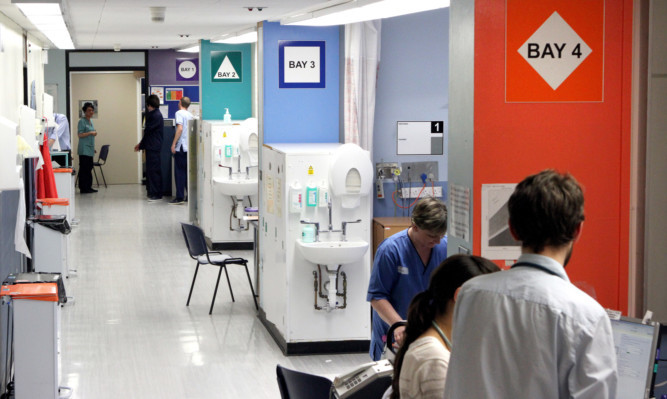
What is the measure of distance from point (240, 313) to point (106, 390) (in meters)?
2.26

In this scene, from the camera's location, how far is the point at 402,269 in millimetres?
4535

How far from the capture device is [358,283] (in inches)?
267

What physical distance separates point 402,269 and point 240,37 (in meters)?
6.57

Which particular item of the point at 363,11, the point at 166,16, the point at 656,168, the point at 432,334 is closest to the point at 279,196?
the point at 363,11

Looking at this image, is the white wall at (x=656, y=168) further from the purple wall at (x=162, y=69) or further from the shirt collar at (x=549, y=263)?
the purple wall at (x=162, y=69)

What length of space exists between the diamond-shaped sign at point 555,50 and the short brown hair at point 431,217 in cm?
104

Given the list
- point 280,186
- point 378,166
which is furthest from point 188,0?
point 378,166

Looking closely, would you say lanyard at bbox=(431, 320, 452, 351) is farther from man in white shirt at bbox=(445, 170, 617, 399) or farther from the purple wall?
the purple wall

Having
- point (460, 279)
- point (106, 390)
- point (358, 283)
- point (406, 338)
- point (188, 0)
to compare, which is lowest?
point (106, 390)

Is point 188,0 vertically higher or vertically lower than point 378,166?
higher

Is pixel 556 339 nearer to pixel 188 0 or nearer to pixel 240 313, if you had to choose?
pixel 188 0

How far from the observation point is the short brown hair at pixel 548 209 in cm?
222

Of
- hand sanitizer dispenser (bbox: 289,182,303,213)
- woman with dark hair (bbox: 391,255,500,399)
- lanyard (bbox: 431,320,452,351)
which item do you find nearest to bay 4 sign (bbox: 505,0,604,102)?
woman with dark hair (bbox: 391,255,500,399)

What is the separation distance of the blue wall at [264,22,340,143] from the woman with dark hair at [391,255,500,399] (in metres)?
4.76
